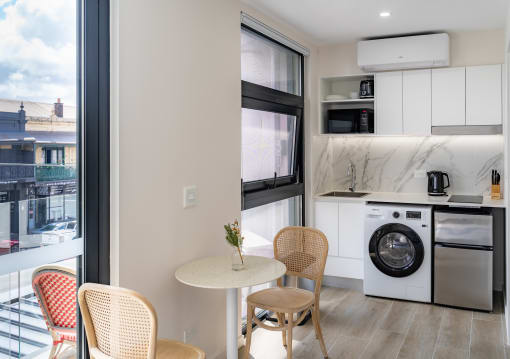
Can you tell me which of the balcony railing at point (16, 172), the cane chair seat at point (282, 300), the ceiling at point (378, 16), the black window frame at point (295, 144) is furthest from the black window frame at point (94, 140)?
the ceiling at point (378, 16)

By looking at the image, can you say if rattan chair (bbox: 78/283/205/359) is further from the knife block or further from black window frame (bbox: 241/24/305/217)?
the knife block

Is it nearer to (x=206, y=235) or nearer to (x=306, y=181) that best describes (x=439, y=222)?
(x=306, y=181)

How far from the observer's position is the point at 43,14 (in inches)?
74.1

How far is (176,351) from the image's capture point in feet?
6.84

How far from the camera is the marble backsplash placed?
459 centimetres

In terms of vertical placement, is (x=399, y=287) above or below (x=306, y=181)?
below

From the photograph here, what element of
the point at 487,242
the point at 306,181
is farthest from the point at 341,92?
the point at 487,242

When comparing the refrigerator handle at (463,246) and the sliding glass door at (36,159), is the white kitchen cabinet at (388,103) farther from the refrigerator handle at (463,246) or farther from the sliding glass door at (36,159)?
the sliding glass door at (36,159)

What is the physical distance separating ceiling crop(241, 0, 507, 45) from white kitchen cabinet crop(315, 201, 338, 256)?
1728 millimetres

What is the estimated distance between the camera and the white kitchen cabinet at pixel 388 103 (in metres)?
4.62

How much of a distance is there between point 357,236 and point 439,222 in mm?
812

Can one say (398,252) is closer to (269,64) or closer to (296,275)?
(296,275)

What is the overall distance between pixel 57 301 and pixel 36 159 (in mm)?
635

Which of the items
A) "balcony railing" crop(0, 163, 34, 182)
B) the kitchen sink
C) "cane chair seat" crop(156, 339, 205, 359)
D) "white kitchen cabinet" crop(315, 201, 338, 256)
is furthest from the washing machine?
"balcony railing" crop(0, 163, 34, 182)
